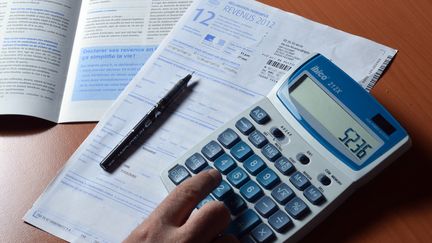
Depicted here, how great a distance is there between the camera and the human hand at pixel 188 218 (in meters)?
0.48

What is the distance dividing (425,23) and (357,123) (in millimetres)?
204

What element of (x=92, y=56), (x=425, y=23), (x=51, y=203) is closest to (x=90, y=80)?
A: (x=92, y=56)

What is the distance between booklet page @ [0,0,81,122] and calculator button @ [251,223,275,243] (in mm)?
279

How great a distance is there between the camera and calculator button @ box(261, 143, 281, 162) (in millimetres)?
523

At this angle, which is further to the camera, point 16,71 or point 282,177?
point 16,71

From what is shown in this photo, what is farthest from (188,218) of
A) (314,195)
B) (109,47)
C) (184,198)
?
(109,47)

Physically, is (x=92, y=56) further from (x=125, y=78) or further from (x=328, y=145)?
(x=328, y=145)

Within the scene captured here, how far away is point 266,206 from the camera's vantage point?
0.50 metres

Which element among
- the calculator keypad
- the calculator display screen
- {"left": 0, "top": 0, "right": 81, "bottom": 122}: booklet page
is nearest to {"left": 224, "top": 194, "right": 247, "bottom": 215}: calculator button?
the calculator keypad

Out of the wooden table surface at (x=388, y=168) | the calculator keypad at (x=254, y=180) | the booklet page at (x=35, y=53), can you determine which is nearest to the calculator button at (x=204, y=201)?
the calculator keypad at (x=254, y=180)

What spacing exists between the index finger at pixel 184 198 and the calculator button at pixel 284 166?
66 mm

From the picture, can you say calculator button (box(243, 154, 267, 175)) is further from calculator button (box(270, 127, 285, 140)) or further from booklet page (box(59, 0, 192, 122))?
booklet page (box(59, 0, 192, 122))

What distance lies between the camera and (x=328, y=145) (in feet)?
1.71

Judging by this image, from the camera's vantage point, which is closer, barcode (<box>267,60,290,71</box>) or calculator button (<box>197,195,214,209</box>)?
calculator button (<box>197,195,214,209</box>)
